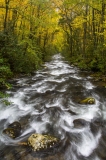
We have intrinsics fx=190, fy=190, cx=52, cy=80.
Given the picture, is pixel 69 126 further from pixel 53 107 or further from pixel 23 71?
pixel 23 71

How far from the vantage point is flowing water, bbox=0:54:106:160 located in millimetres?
5547

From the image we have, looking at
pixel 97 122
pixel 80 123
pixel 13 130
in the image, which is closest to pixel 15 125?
pixel 13 130

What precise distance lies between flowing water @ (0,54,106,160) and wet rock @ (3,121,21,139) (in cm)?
16

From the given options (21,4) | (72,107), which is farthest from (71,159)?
(21,4)

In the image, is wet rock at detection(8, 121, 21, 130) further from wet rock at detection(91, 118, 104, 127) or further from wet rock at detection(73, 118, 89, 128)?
wet rock at detection(91, 118, 104, 127)

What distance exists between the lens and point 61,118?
25.6ft

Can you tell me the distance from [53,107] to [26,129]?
238 centimetres

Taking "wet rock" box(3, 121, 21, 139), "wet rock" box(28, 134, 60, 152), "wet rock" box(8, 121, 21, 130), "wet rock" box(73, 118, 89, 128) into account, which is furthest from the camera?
"wet rock" box(73, 118, 89, 128)

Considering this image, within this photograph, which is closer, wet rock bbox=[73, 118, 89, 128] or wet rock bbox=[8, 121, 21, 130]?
wet rock bbox=[8, 121, 21, 130]

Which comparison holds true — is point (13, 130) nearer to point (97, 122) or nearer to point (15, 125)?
point (15, 125)

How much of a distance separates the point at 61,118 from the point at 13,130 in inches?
82.4

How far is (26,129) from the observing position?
6.78 metres

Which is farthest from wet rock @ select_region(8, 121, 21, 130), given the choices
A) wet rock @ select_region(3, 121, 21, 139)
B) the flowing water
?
the flowing water

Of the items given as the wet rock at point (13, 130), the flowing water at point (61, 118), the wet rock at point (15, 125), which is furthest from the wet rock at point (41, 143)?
the wet rock at point (15, 125)
